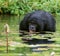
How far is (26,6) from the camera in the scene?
1670 cm

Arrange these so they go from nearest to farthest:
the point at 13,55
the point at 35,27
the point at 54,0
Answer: the point at 13,55, the point at 35,27, the point at 54,0

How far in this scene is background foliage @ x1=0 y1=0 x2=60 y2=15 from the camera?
1611cm

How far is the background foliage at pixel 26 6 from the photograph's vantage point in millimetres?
16109

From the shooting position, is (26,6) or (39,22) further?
(26,6)

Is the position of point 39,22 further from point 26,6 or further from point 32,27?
point 26,6

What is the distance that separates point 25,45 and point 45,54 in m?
1.09

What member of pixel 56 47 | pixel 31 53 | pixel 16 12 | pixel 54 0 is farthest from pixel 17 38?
pixel 54 0

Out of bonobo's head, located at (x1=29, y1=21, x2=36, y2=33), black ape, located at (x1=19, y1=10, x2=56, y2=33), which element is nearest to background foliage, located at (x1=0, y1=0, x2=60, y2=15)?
black ape, located at (x1=19, y1=10, x2=56, y2=33)

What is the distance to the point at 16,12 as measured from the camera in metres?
16.3

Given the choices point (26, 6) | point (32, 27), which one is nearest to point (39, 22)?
point (32, 27)

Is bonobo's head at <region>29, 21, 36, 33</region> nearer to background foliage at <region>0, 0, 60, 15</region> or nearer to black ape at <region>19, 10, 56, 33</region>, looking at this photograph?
black ape at <region>19, 10, 56, 33</region>

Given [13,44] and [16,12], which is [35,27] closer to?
[13,44]

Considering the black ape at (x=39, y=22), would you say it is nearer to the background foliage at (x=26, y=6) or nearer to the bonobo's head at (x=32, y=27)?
the bonobo's head at (x=32, y=27)

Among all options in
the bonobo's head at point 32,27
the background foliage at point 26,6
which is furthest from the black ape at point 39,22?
the background foliage at point 26,6
